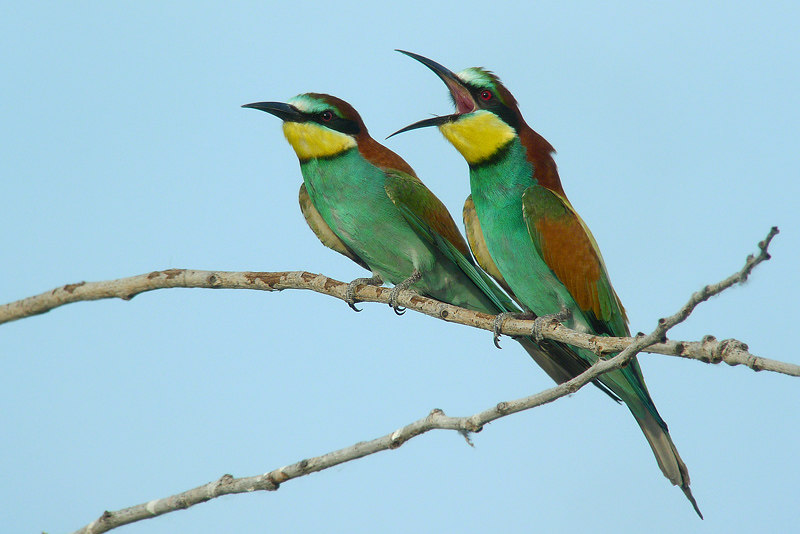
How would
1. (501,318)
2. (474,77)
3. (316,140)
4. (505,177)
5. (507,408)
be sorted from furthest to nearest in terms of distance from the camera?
(316,140) → (474,77) → (505,177) → (501,318) → (507,408)

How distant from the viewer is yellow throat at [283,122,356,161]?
311cm

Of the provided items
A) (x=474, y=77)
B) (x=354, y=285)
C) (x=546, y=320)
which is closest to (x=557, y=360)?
(x=546, y=320)

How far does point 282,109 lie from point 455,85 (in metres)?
0.72

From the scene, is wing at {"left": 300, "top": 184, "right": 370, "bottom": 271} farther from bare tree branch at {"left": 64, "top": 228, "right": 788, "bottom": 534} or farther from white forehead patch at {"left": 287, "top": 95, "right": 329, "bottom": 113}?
bare tree branch at {"left": 64, "top": 228, "right": 788, "bottom": 534}

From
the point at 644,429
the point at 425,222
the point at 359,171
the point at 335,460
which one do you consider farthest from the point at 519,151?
the point at 335,460

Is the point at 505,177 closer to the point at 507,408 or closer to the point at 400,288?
the point at 400,288

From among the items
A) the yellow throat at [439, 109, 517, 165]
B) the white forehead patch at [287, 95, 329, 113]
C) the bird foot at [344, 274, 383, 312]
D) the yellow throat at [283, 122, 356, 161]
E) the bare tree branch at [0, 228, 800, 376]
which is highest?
the white forehead patch at [287, 95, 329, 113]

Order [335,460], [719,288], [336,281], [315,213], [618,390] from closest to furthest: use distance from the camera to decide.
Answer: [719,288] < [335,460] < [336,281] < [618,390] < [315,213]

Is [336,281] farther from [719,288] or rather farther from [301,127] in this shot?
[719,288]

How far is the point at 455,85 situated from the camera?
3035 mm

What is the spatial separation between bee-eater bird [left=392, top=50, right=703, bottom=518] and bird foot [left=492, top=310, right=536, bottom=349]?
→ 0.04 metres

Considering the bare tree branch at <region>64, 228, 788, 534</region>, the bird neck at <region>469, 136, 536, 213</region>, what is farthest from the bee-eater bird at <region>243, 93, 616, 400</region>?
the bare tree branch at <region>64, 228, 788, 534</region>

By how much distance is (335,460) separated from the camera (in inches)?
70.7

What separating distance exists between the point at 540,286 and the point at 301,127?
3.85ft
